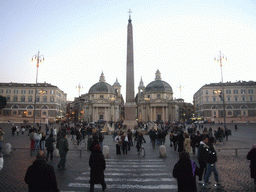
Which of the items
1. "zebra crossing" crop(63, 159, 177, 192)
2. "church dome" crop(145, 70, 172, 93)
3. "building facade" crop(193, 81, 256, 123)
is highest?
"church dome" crop(145, 70, 172, 93)

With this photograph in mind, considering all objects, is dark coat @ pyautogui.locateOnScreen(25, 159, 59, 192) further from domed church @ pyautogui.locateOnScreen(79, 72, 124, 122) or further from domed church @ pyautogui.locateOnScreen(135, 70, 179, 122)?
domed church @ pyautogui.locateOnScreen(79, 72, 124, 122)

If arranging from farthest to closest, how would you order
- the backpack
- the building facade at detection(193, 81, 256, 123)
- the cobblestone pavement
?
the building facade at detection(193, 81, 256, 123) < the cobblestone pavement < the backpack

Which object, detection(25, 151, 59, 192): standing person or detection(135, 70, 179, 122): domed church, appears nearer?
detection(25, 151, 59, 192): standing person

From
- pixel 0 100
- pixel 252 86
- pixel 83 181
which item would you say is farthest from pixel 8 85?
pixel 252 86

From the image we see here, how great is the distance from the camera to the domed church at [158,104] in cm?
7719

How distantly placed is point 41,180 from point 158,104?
244 feet

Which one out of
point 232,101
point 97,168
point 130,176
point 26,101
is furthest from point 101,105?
point 97,168

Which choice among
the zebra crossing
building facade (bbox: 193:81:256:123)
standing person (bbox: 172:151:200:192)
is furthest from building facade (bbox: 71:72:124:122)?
standing person (bbox: 172:151:200:192)

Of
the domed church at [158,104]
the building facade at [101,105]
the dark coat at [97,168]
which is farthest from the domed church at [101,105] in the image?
the dark coat at [97,168]

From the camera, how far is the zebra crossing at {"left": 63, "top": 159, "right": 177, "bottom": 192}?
625 centimetres

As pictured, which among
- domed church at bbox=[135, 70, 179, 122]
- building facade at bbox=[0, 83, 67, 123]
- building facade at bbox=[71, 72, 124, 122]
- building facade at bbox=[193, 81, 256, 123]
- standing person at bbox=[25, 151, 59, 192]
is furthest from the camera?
building facade at bbox=[71, 72, 124, 122]

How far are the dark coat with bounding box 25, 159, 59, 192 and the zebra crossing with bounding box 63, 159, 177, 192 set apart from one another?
105 inches

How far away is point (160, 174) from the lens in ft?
25.6

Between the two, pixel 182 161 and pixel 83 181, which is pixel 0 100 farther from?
pixel 182 161
